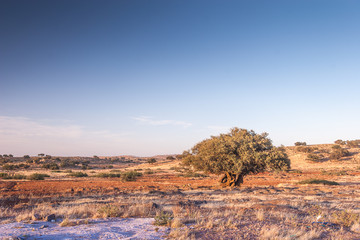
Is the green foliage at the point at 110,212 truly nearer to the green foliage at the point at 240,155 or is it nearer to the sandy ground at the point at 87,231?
the sandy ground at the point at 87,231

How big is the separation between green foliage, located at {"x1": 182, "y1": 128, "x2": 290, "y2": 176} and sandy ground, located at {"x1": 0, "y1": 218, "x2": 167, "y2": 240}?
15.1m

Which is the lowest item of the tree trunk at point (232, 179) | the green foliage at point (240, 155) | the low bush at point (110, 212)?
the tree trunk at point (232, 179)

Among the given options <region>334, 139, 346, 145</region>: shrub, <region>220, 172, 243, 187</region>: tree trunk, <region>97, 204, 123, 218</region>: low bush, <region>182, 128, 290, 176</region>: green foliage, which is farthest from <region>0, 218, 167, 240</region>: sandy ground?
<region>334, 139, 346, 145</region>: shrub

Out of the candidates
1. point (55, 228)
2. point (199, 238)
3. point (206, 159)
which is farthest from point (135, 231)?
point (206, 159)

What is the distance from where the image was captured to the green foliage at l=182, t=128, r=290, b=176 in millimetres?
22422

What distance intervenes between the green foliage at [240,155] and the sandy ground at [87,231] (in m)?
15.1

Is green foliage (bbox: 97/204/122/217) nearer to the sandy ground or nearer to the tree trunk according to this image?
the sandy ground

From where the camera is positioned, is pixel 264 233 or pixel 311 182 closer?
pixel 264 233

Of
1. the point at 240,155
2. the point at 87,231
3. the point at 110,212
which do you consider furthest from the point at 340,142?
the point at 87,231

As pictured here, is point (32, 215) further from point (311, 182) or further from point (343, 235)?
point (311, 182)

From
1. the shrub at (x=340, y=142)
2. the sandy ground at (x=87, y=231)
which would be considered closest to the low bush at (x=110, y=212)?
the sandy ground at (x=87, y=231)

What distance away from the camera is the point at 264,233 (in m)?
7.29

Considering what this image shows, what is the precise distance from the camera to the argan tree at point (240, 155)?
2242 cm

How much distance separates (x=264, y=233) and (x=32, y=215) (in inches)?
306
